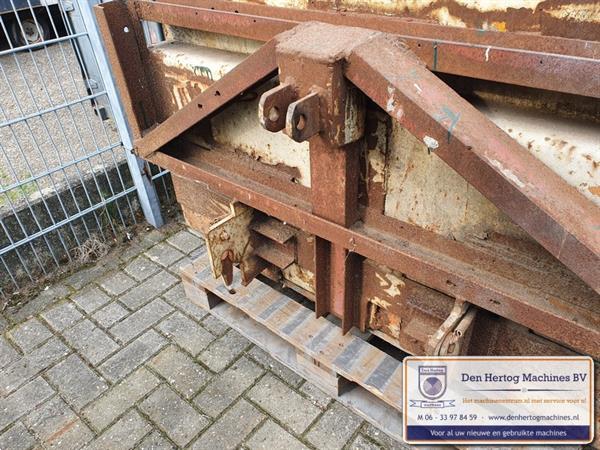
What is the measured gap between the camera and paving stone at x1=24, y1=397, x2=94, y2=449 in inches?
88.8

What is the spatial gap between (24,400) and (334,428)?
164 centimetres

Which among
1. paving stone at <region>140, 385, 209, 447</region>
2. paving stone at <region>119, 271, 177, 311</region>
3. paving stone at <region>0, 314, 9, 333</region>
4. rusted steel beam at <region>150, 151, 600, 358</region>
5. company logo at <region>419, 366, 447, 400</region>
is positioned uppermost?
rusted steel beam at <region>150, 151, 600, 358</region>

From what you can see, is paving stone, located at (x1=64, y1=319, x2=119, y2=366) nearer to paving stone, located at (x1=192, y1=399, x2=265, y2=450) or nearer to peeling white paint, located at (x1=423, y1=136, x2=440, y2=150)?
paving stone, located at (x1=192, y1=399, x2=265, y2=450)

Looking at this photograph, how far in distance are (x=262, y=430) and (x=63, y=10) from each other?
2907 mm

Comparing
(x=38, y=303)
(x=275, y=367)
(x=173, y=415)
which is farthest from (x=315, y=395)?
(x=38, y=303)

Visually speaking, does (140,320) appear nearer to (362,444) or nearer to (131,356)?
(131,356)

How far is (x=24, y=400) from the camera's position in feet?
8.12

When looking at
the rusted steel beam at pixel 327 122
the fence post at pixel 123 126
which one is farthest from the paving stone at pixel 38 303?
the rusted steel beam at pixel 327 122

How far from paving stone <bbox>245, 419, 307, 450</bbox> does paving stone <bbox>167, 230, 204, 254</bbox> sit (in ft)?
5.19

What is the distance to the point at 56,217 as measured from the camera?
3314mm

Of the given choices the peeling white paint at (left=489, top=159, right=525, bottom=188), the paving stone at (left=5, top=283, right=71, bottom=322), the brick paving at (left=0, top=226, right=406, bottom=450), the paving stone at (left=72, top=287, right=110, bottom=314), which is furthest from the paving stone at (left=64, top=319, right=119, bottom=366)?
the peeling white paint at (left=489, top=159, right=525, bottom=188)

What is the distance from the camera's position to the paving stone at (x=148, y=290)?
9.91 ft

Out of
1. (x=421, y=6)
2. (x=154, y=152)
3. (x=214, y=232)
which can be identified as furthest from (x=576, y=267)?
(x=154, y=152)

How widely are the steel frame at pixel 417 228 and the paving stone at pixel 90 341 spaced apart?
1261 mm
